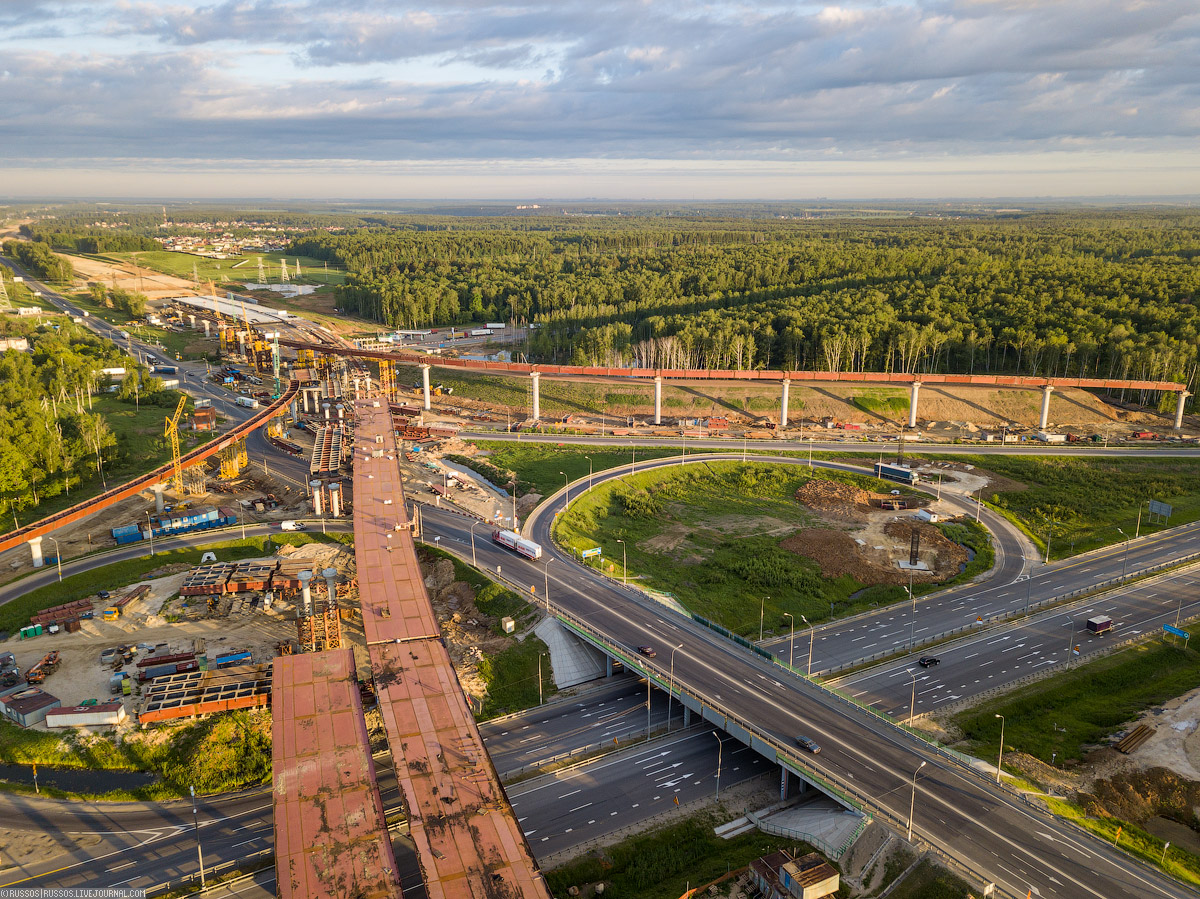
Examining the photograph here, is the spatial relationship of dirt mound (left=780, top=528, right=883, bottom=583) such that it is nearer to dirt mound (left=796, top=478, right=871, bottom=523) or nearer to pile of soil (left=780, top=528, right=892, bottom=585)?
pile of soil (left=780, top=528, right=892, bottom=585)

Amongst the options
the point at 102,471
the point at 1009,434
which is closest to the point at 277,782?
the point at 102,471

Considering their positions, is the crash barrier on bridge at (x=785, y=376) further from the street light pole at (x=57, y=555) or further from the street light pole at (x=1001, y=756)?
the street light pole at (x=1001, y=756)

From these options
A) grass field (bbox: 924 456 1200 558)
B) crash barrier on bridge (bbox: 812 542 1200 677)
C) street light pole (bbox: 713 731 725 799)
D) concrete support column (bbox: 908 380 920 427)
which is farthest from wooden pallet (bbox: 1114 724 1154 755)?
concrete support column (bbox: 908 380 920 427)

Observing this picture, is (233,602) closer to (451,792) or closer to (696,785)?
(451,792)

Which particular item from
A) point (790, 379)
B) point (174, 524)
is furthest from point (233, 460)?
point (790, 379)

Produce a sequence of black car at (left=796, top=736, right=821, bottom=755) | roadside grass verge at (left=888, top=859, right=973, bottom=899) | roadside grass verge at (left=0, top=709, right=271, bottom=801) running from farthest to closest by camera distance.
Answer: roadside grass verge at (left=0, top=709, right=271, bottom=801) → black car at (left=796, top=736, right=821, bottom=755) → roadside grass verge at (left=888, top=859, right=973, bottom=899)

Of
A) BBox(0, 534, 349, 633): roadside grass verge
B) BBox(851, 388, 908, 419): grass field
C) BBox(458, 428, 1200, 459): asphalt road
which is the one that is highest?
BBox(851, 388, 908, 419): grass field
